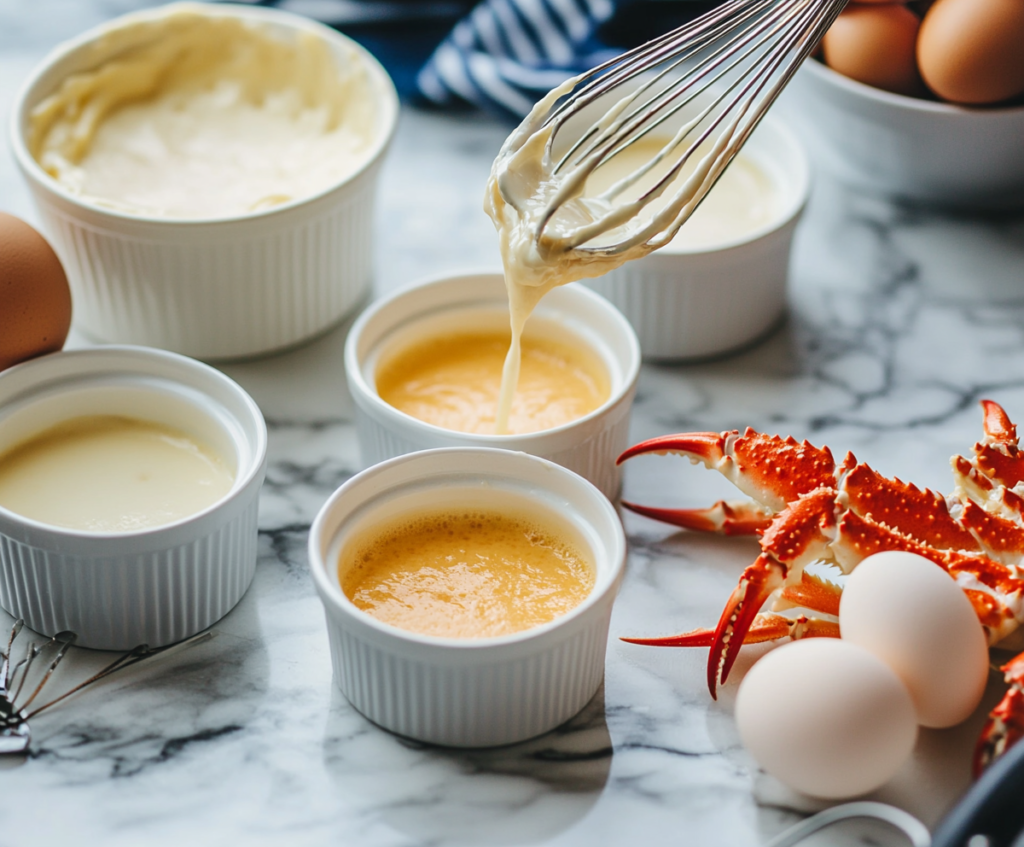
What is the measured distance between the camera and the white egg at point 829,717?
94cm

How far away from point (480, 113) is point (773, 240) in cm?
66

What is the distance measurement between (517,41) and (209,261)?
757mm

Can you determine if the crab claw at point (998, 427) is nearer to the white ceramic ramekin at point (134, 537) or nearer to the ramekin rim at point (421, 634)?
the ramekin rim at point (421, 634)

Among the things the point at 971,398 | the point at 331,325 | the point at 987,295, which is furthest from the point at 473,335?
the point at 987,295

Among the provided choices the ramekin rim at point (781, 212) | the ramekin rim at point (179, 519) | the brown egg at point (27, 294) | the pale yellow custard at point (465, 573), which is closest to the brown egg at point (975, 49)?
the ramekin rim at point (781, 212)

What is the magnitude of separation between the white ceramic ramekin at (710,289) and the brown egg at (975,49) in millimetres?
203

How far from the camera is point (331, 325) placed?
1594 millimetres

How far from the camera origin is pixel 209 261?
4.65 ft

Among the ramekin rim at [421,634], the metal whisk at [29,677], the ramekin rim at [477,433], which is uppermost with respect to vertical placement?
the ramekin rim at [477,433]

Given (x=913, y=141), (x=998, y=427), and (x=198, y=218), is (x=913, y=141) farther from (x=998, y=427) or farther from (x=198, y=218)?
(x=198, y=218)

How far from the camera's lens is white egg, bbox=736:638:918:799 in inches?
37.0

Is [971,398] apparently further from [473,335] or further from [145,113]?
[145,113]

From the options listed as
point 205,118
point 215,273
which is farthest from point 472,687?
point 205,118

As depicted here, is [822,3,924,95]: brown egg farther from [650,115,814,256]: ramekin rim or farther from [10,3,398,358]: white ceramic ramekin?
[10,3,398,358]: white ceramic ramekin
